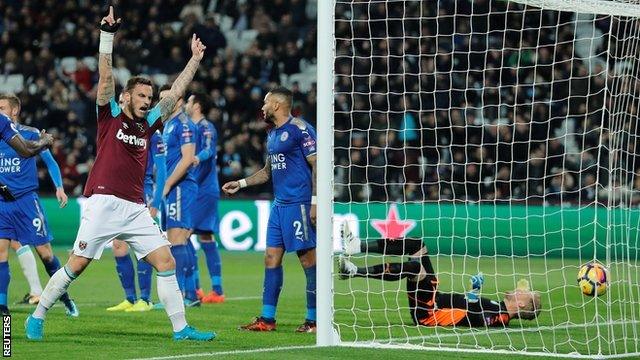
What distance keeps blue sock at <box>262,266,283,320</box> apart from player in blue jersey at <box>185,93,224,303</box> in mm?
2812

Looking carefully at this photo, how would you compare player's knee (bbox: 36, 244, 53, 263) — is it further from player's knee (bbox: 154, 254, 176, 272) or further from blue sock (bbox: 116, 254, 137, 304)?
player's knee (bbox: 154, 254, 176, 272)

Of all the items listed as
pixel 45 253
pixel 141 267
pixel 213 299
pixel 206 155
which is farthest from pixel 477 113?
pixel 45 253

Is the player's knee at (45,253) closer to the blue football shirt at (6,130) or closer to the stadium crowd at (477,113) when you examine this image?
the blue football shirt at (6,130)

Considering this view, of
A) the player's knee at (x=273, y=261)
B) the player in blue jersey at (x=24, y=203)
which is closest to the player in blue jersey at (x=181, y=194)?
the player in blue jersey at (x=24, y=203)

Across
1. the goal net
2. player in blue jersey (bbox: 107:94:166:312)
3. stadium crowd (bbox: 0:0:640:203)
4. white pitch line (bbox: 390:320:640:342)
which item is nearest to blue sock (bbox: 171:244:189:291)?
player in blue jersey (bbox: 107:94:166:312)

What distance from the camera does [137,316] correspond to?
11.6 m

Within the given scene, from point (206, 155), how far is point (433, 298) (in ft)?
12.2

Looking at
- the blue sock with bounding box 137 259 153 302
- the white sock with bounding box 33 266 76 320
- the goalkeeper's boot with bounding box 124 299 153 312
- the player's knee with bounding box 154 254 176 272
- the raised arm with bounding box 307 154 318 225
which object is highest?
the raised arm with bounding box 307 154 318 225

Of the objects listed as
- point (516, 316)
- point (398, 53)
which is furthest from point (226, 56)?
point (516, 316)

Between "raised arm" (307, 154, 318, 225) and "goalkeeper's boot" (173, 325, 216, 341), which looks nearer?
"goalkeeper's boot" (173, 325, 216, 341)

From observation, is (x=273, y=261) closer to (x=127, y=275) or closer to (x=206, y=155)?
(x=127, y=275)

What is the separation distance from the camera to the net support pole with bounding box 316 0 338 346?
923 centimetres

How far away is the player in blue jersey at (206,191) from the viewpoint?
13250 millimetres

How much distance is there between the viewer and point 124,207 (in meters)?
9.29
